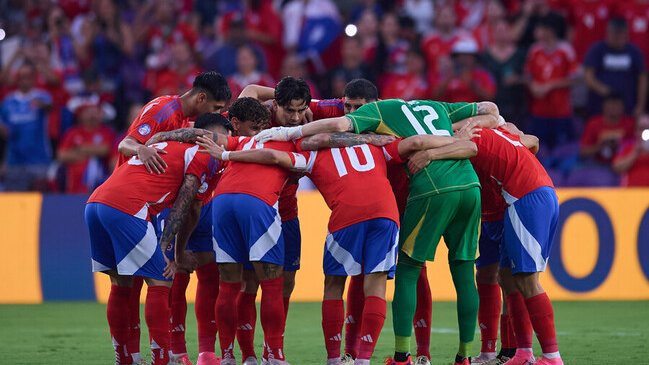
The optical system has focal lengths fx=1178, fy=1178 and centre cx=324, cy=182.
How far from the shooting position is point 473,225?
9258 mm

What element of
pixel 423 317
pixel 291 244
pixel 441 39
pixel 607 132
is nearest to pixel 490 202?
pixel 423 317

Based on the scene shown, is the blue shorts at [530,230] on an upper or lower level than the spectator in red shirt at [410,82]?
lower

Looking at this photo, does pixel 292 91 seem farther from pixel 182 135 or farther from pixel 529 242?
pixel 529 242

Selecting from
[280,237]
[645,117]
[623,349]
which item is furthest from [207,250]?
[645,117]

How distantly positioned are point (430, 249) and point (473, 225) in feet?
1.35

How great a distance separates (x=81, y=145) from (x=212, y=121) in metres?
8.43

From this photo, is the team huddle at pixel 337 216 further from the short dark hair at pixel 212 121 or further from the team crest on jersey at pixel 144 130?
the team crest on jersey at pixel 144 130

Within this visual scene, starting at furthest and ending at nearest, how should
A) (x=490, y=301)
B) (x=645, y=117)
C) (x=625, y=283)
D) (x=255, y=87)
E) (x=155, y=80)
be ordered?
(x=155, y=80) < (x=645, y=117) < (x=625, y=283) < (x=255, y=87) < (x=490, y=301)

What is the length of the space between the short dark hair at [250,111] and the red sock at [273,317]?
1440 mm

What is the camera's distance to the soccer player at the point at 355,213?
893 centimetres

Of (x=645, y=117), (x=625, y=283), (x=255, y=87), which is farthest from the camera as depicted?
(x=645, y=117)

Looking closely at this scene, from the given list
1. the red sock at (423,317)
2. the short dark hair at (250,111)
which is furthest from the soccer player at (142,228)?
the red sock at (423,317)

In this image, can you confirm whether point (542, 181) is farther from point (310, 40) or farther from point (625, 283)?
point (310, 40)

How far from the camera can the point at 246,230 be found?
9.15m
